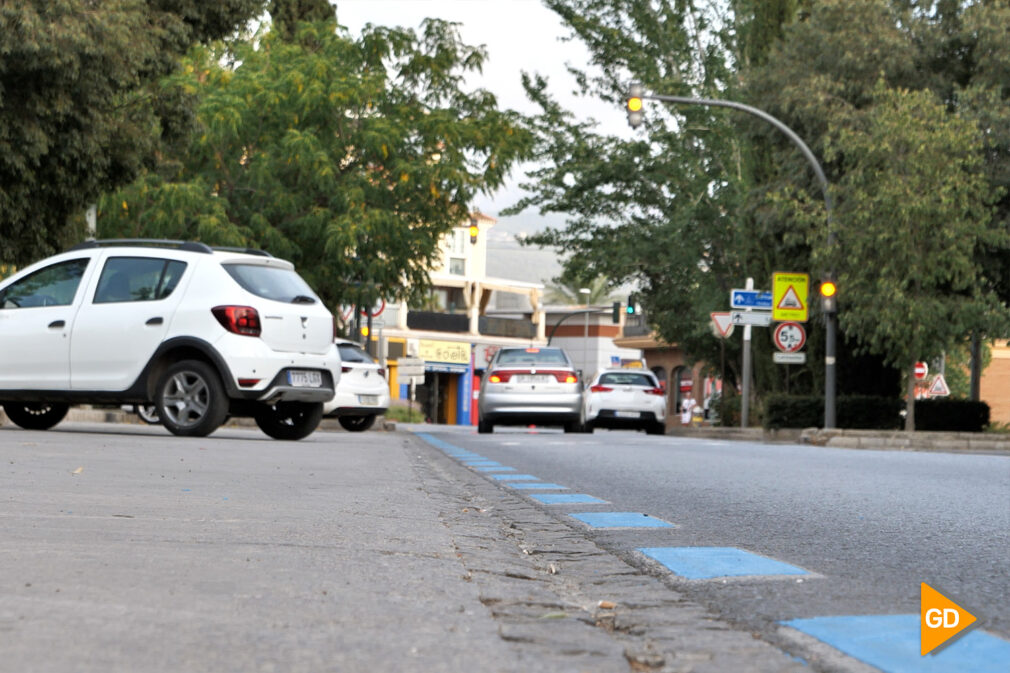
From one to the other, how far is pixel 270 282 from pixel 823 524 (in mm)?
8642

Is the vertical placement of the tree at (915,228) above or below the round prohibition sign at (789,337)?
above

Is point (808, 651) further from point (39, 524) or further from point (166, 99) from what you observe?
→ point (166, 99)

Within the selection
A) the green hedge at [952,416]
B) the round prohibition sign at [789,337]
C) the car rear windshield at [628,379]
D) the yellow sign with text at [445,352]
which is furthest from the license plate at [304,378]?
the yellow sign with text at [445,352]

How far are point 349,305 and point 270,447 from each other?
495 inches

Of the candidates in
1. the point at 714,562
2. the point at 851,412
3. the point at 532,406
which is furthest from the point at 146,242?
the point at 851,412

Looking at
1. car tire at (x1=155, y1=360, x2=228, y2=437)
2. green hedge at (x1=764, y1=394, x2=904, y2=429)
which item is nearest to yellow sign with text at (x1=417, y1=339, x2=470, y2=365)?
green hedge at (x1=764, y1=394, x2=904, y2=429)

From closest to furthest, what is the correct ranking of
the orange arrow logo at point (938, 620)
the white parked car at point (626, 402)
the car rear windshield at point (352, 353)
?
the orange arrow logo at point (938, 620) → the car rear windshield at point (352, 353) → the white parked car at point (626, 402)

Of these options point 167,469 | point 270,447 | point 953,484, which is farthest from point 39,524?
point 270,447

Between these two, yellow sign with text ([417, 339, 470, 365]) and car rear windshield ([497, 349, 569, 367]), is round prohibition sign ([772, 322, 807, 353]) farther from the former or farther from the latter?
yellow sign with text ([417, 339, 470, 365])

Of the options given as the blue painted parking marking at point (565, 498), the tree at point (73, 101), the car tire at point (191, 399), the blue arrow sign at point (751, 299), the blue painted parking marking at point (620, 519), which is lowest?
the blue painted parking marking at point (620, 519)

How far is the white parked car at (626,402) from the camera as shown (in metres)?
29.9

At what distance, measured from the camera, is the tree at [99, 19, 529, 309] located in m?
24.0

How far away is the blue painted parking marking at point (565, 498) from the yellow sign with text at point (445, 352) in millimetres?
68666

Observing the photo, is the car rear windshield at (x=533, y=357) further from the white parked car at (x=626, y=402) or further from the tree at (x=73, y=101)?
the tree at (x=73, y=101)
